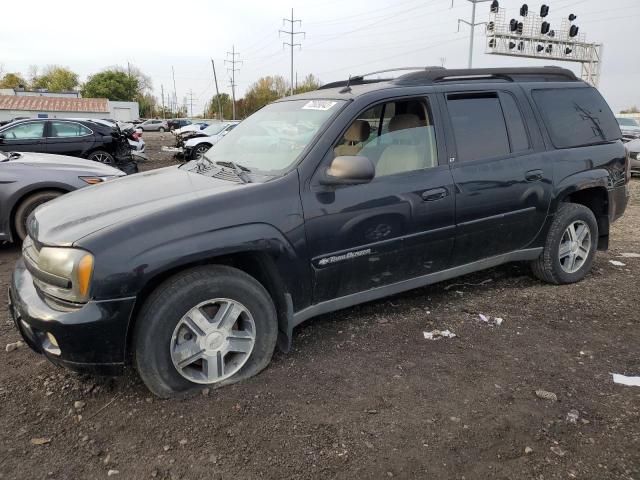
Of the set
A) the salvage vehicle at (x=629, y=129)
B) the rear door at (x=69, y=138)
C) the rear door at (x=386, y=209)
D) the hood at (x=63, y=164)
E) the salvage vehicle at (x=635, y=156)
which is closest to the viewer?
the rear door at (x=386, y=209)

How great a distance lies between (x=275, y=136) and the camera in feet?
11.8

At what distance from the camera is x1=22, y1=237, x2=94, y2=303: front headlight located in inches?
97.4

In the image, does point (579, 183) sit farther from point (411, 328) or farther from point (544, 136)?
point (411, 328)

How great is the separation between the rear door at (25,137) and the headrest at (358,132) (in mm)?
10862

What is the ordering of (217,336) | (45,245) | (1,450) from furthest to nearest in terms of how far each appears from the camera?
(217,336)
(45,245)
(1,450)

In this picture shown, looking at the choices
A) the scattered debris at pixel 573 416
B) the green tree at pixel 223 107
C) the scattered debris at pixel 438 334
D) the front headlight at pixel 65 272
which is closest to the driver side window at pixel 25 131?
the front headlight at pixel 65 272

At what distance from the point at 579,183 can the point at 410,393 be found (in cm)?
266

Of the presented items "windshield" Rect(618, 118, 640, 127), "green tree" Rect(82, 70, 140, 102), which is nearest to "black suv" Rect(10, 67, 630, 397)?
"windshield" Rect(618, 118, 640, 127)

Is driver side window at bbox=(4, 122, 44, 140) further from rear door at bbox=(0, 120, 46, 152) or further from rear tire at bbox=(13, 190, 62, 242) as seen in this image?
rear tire at bbox=(13, 190, 62, 242)

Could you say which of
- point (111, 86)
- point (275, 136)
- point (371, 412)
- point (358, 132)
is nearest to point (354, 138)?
point (358, 132)

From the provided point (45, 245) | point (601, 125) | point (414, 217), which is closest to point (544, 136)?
point (601, 125)

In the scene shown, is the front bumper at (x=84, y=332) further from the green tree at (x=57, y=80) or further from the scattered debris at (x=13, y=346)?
the green tree at (x=57, y=80)

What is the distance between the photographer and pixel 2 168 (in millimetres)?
5828

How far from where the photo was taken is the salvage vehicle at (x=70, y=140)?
38.3ft
